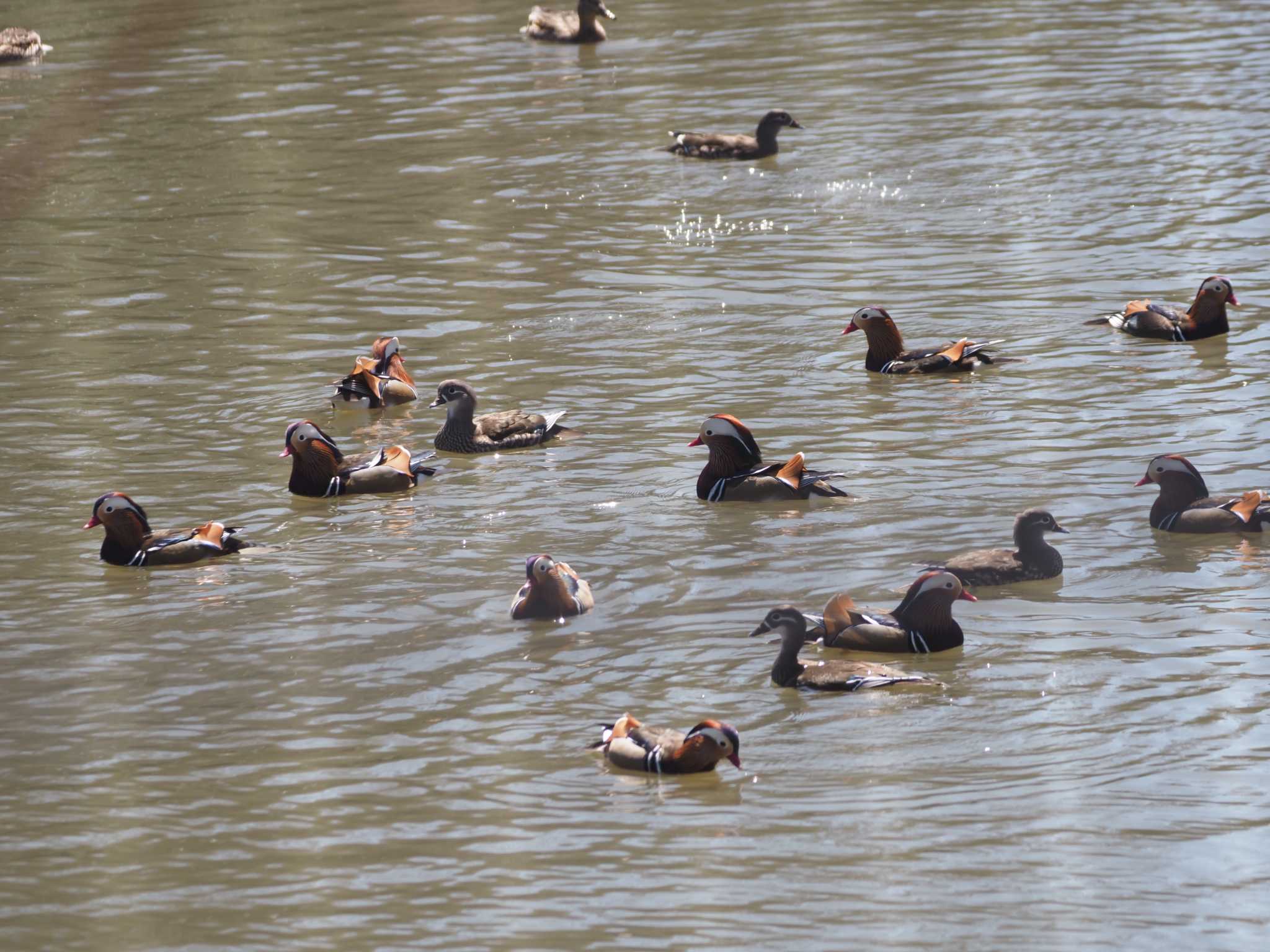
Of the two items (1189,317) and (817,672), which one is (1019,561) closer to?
(817,672)

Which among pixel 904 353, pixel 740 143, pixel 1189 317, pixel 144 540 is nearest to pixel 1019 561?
pixel 904 353

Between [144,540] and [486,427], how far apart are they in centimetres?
344

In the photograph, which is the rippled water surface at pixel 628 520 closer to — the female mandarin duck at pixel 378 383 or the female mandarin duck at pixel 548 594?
the female mandarin duck at pixel 548 594

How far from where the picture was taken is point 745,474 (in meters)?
15.5

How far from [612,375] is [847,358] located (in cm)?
230

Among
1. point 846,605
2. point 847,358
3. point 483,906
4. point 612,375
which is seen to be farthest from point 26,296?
point 483,906

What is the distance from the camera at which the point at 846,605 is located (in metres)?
12.6

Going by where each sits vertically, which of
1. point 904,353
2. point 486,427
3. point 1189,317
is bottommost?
point 486,427

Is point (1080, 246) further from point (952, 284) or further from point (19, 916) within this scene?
point (19, 916)

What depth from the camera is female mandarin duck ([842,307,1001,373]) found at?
18.6m

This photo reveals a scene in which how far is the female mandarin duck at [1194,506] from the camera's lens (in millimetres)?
14039

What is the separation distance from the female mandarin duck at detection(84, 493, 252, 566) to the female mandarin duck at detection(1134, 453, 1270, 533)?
6612mm

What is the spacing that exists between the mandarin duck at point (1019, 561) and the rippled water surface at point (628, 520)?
26 cm

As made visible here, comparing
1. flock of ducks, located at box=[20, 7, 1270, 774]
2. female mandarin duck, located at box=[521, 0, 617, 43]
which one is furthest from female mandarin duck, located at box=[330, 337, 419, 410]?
female mandarin duck, located at box=[521, 0, 617, 43]
